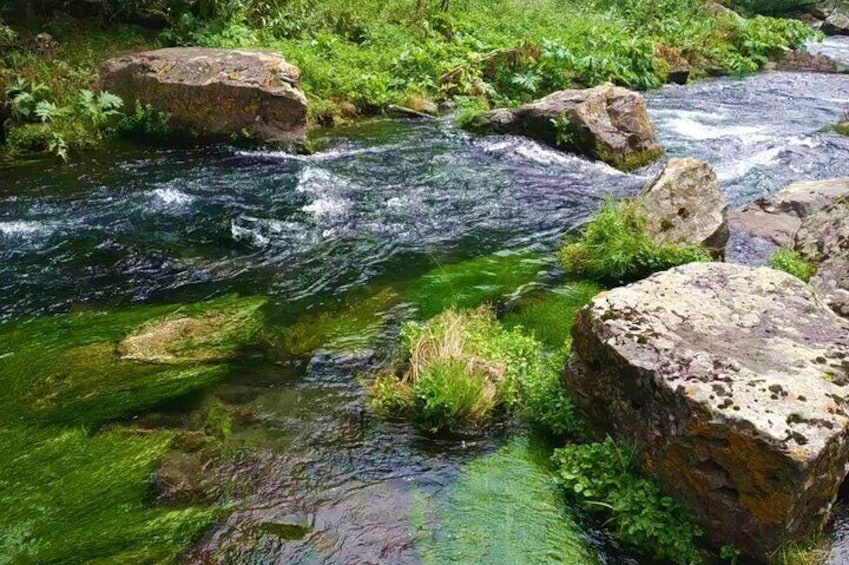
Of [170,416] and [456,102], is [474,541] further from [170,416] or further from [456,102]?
[456,102]

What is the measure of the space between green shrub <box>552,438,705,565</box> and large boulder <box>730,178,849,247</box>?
5.17 meters

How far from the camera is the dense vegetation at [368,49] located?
1136 centimetres

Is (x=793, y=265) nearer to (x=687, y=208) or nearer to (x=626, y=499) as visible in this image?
(x=687, y=208)

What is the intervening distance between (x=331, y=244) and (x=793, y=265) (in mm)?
4911

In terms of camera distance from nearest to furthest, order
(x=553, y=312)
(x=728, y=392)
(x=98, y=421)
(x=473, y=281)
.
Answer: (x=728, y=392) → (x=98, y=421) → (x=553, y=312) → (x=473, y=281)

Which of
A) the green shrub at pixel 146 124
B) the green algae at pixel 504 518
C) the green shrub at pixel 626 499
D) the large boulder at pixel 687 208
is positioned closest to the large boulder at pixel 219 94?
the green shrub at pixel 146 124

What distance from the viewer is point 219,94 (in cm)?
1074

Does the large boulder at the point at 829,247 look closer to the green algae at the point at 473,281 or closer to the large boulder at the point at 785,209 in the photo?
the large boulder at the point at 785,209

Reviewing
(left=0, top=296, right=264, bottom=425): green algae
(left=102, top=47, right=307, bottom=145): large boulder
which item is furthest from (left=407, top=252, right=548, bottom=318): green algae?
(left=102, top=47, right=307, bottom=145): large boulder

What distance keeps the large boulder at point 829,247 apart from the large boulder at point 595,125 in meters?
3.93

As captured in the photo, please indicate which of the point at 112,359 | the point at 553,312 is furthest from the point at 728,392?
the point at 112,359

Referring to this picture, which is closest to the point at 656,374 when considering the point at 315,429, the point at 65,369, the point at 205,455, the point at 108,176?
the point at 315,429

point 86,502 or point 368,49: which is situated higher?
point 368,49

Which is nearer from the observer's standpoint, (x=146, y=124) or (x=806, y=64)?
(x=146, y=124)
